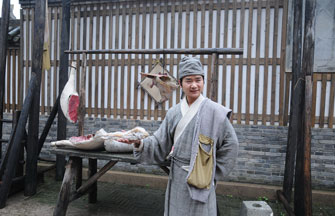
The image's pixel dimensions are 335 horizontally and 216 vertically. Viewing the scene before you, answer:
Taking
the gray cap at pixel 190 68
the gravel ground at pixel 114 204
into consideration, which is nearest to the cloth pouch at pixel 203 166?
the gray cap at pixel 190 68

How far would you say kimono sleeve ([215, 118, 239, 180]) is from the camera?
2389 mm

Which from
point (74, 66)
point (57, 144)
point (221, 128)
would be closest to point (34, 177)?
point (57, 144)

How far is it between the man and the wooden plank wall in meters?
3.01

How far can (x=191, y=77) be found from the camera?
2.43 m

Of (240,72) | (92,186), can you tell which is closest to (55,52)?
(92,186)

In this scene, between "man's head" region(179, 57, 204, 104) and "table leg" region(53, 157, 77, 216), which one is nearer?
"man's head" region(179, 57, 204, 104)

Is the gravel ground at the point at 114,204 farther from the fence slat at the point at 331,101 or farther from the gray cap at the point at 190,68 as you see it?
the gray cap at the point at 190,68

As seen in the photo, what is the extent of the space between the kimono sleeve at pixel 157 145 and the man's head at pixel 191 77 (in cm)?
37

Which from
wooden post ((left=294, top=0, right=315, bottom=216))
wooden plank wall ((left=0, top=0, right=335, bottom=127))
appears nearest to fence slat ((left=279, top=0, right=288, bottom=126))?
wooden plank wall ((left=0, top=0, right=335, bottom=127))

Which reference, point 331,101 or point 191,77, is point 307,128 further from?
point 191,77

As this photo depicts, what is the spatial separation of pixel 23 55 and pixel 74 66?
314 centimetres

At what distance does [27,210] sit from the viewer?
4266mm

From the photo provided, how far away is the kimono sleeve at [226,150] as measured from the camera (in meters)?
Answer: 2.39

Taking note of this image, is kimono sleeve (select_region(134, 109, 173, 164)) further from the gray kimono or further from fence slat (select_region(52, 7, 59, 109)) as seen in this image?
fence slat (select_region(52, 7, 59, 109))
